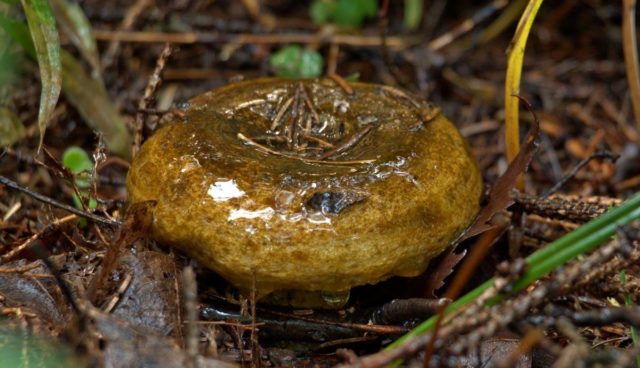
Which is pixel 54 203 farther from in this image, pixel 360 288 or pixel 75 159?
pixel 360 288

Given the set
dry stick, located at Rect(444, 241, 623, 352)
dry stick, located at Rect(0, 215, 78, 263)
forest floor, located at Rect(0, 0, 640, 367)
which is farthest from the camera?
dry stick, located at Rect(0, 215, 78, 263)

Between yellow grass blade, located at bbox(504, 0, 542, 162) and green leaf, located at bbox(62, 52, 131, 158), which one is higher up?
green leaf, located at bbox(62, 52, 131, 158)

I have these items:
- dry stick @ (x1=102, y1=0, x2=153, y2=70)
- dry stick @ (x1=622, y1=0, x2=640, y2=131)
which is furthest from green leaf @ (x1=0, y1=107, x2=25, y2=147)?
dry stick @ (x1=622, y1=0, x2=640, y2=131)

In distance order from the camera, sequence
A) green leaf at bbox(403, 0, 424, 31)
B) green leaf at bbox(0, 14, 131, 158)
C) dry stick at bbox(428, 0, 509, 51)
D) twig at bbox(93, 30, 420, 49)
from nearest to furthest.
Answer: green leaf at bbox(0, 14, 131, 158) < twig at bbox(93, 30, 420, 49) < dry stick at bbox(428, 0, 509, 51) < green leaf at bbox(403, 0, 424, 31)

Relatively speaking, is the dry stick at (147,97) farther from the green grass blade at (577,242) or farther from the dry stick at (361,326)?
the green grass blade at (577,242)

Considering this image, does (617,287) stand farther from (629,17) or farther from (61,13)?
(61,13)

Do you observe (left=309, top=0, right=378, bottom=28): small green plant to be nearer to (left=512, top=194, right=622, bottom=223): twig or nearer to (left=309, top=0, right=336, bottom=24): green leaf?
(left=309, top=0, right=336, bottom=24): green leaf

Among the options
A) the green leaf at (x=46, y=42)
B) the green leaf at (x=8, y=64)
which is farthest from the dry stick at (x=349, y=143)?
the green leaf at (x=8, y=64)
